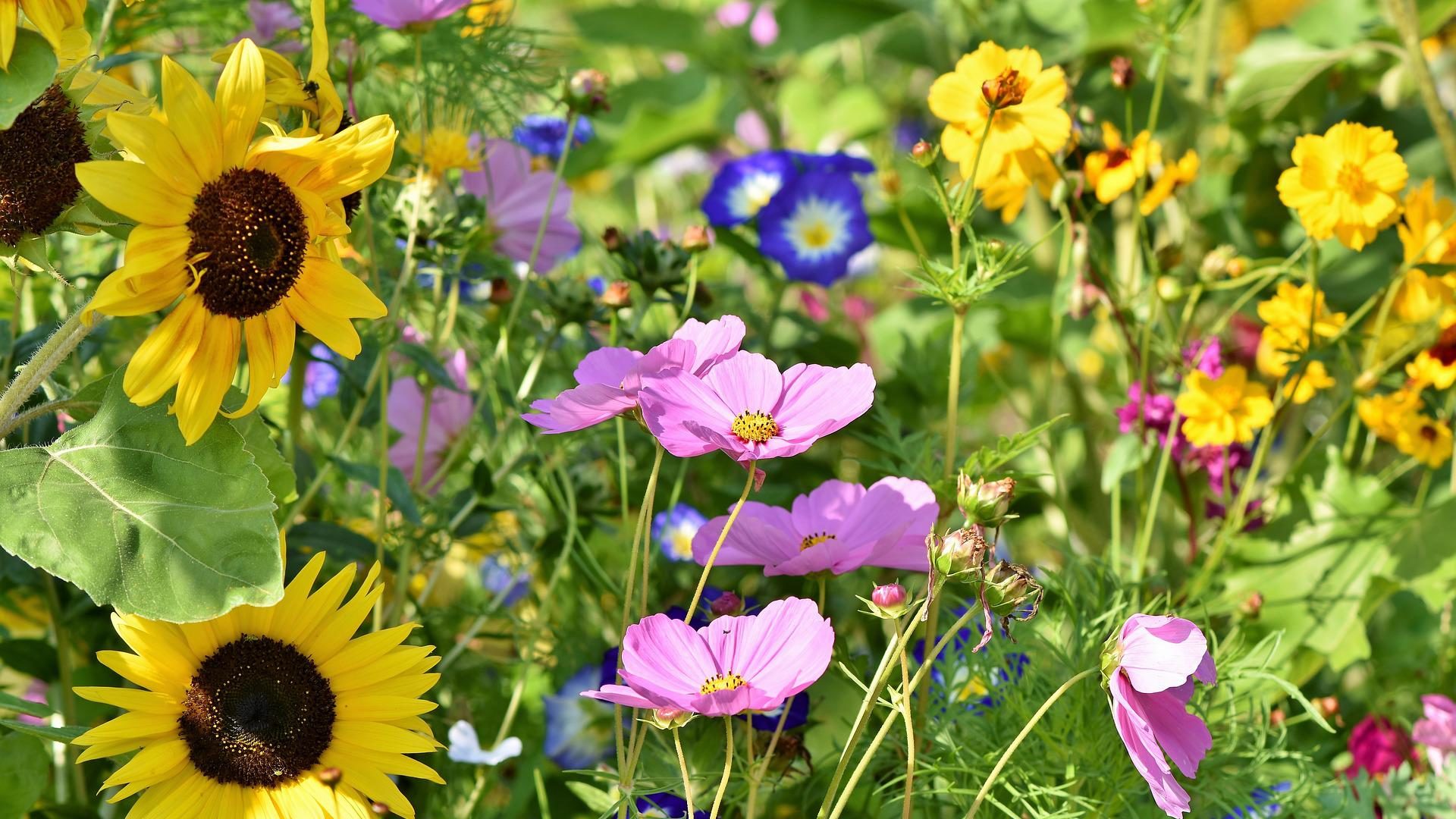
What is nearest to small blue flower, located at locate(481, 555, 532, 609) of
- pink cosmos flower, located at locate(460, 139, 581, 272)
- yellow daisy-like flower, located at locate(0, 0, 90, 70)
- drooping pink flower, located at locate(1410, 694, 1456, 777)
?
pink cosmos flower, located at locate(460, 139, 581, 272)

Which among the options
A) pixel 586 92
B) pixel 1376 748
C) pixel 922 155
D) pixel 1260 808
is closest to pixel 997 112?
pixel 922 155

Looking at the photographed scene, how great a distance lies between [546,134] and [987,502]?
1.91ft

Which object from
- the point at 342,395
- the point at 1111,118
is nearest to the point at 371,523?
the point at 342,395

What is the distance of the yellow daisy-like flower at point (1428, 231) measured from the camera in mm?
744

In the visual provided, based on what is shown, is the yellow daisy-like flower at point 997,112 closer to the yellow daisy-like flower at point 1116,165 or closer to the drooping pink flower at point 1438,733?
the yellow daisy-like flower at point 1116,165

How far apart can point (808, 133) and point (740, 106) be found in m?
0.17

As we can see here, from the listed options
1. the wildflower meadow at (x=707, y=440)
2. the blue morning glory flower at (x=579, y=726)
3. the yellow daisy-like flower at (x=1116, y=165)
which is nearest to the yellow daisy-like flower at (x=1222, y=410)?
the wildflower meadow at (x=707, y=440)

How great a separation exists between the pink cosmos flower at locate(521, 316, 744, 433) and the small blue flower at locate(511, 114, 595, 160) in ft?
1.45

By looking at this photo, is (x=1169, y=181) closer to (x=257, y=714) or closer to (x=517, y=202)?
(x=517, y=202)

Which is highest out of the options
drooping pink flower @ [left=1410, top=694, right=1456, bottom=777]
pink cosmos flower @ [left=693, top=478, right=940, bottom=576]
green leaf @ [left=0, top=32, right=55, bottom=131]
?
green leaf @ [left=0, top=32, right=55, bottom=131]

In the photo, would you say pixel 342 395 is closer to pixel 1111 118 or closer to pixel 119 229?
pixel 119 229

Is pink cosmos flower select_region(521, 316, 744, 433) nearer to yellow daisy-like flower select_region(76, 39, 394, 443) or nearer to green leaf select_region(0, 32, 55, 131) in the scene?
yellow daisy-like flower select_region(76, 39, 394, 443)

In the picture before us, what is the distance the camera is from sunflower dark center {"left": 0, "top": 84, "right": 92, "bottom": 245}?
0.45m

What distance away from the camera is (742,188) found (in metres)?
1.01
